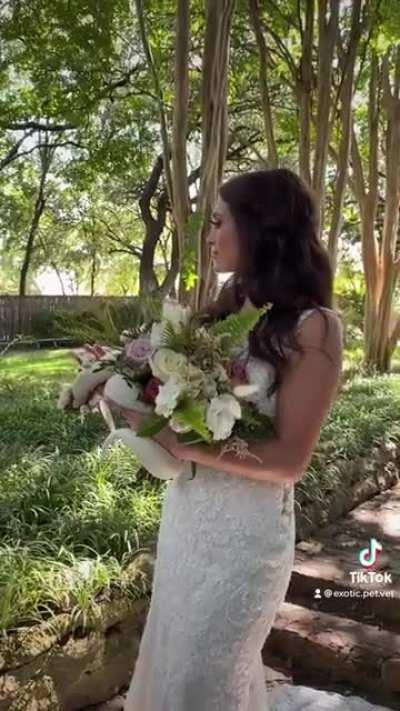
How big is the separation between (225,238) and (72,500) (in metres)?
2.19

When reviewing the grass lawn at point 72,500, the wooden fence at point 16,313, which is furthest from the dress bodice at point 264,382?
the wooden fence at point 16,313

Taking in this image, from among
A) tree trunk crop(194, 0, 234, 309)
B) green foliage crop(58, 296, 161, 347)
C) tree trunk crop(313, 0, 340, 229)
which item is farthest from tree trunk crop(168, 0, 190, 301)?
tree trunk crop(313, 0, 340, 229)

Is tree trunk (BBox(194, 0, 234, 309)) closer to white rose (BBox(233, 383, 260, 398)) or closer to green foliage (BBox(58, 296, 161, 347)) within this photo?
green foliage (BBox(58, 296, 161, 347))

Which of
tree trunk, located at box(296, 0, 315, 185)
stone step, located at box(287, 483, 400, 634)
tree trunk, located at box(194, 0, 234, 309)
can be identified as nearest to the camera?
stone step, located at box(287, 483, 400, 634)

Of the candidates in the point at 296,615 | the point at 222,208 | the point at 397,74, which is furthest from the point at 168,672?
the point at 397,74

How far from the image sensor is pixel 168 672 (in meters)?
1.82

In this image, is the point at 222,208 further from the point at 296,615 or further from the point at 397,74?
the point at 397,74

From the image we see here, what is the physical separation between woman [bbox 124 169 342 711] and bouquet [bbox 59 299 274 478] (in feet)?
0.17

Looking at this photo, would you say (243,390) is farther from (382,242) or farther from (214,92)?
(382,242)

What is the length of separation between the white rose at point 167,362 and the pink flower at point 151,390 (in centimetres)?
10

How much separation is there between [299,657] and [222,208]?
234 cm

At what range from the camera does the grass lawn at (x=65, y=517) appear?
278 centimetres

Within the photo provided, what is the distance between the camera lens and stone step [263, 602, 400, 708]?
124 inches

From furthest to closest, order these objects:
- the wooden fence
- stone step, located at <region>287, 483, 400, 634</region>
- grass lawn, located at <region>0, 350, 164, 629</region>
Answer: the wooden fence < stone step, located at <region>287, 483, 400, 634</region> < grass lawn, located at <region>0, 350, 164, 629</region>
